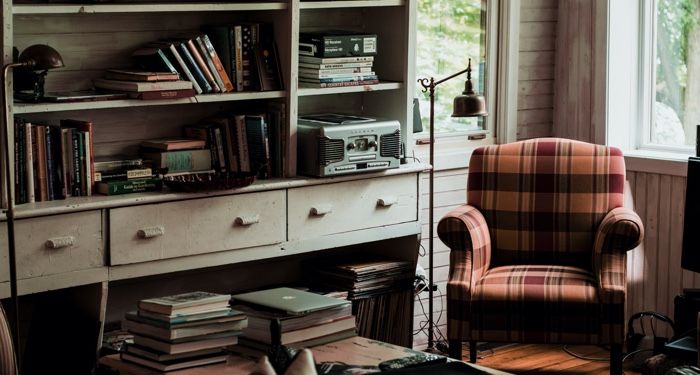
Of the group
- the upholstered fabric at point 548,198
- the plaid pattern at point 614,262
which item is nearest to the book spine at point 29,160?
the upholstered fabric at point 548,198

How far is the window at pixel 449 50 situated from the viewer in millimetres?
4988

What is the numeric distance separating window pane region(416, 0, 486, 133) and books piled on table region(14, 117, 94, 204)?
1755mm

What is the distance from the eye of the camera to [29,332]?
387 centimetres

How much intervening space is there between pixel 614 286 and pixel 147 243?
171 centimetres

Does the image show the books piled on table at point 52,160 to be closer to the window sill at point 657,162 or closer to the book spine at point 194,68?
the book spine at point 194,68

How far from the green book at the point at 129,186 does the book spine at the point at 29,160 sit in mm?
255

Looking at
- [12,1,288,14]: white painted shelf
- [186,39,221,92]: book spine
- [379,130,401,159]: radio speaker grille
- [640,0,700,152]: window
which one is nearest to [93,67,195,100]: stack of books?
[186,39,221,92]: book spine

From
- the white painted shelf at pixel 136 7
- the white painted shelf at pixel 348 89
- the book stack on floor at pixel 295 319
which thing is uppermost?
the white painted shelf at pixel 136 7

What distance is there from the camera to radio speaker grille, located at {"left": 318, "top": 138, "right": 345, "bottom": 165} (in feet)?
13.7

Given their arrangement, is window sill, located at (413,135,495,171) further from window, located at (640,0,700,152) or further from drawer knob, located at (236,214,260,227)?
drawer knob, located at (236,214,260,227)

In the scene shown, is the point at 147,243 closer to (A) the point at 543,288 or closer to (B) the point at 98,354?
(B) the point at 98,354

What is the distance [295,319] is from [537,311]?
4.36 ft

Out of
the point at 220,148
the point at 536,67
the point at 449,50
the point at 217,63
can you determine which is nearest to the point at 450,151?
the point at 449,50

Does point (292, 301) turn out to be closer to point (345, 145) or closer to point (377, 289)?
point (345, 145)
